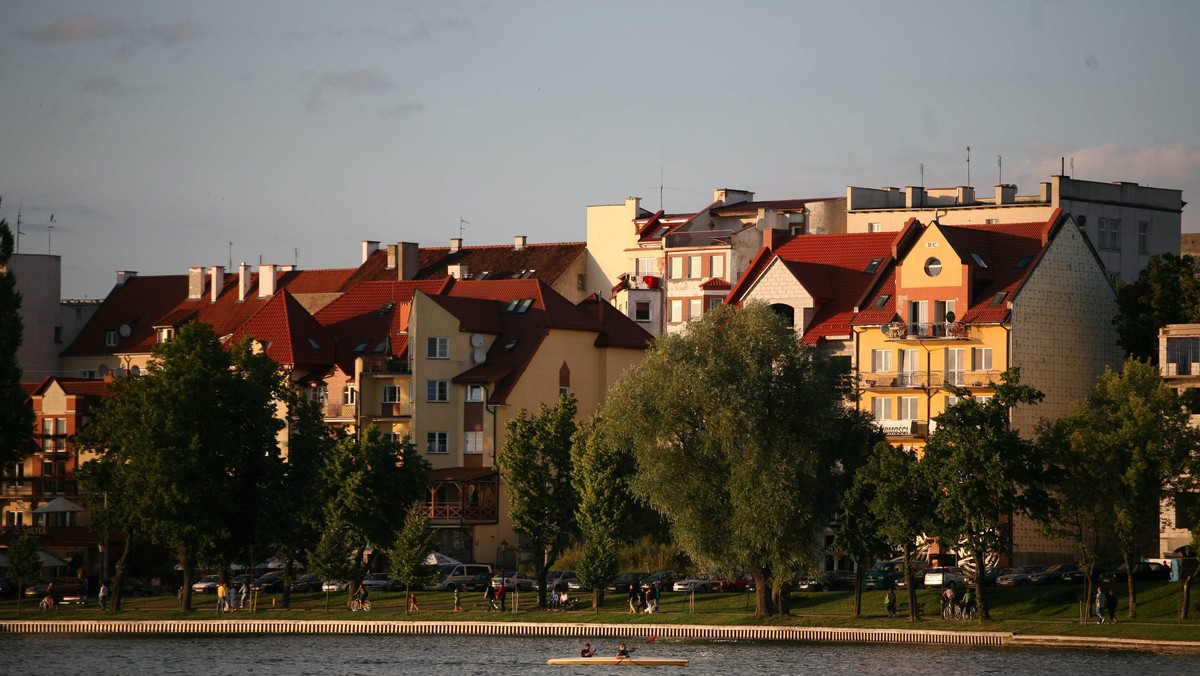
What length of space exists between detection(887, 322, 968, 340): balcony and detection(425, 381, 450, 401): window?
101ft

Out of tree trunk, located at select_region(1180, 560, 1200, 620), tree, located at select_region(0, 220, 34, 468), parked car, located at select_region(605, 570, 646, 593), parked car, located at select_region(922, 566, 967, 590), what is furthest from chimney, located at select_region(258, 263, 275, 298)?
tree trunk, located at select_region(1180, 560, 1200, 620)

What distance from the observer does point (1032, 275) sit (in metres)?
120

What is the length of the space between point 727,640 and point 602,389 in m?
46.4

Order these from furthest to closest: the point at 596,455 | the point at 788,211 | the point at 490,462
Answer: the point at 788,211 < the point at 490,462 < the point at 596,455

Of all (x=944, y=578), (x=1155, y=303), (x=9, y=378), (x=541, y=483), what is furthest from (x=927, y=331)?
(x=9, y=378)

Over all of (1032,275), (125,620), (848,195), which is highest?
(848,195)

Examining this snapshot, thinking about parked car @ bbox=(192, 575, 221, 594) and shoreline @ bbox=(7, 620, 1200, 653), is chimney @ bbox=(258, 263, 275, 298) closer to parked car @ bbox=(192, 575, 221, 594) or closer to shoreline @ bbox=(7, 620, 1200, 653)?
parked car @ bbox=(192, 575, 221, 594)

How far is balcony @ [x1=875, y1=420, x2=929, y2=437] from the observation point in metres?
120

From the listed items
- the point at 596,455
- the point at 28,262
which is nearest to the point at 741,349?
the point at 596,455

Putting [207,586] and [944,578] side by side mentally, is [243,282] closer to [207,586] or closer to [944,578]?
[207,586]

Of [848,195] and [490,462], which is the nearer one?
[490,462]

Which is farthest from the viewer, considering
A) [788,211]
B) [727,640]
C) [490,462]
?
[788,211]

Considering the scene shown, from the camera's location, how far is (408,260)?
557 ft

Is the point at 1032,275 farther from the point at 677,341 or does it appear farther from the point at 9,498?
the point at 9,498
